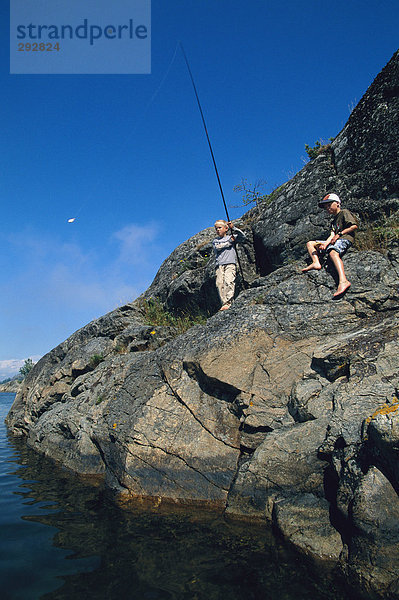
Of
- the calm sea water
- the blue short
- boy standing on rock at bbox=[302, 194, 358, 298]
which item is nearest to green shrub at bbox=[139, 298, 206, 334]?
boy standing on rock at bbox=[302, 194, 358, 298]

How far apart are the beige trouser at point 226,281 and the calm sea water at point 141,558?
5.21 m

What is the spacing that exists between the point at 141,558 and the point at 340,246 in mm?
6475

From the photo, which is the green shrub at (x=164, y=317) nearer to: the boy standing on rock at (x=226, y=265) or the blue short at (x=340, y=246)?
the boy standing on rock at (x=226, y=265)

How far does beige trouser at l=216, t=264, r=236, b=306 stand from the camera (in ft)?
28.9

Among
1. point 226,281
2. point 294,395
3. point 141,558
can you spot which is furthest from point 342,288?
point 141,558

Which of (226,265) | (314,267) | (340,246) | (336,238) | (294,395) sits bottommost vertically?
(294,395)

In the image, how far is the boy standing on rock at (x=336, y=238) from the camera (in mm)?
6947

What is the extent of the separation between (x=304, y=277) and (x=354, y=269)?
100cm

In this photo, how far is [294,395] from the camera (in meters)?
5.41

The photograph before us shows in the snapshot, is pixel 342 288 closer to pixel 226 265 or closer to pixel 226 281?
pixel 226 281

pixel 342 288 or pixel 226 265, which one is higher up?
pixel 226 265

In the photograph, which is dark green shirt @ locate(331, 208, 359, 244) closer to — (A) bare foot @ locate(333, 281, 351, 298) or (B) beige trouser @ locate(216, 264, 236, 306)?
(A) bare foot @ locate(333, 281, 351, 298)

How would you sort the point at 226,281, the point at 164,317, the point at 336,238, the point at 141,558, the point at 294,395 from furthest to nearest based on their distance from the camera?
the point at 164,317, the point at 226,281, the point at 336,238, the point at 294,395, the point at 141,558

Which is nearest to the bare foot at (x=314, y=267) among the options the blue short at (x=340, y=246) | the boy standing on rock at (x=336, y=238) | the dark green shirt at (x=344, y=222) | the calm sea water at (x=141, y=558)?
the boy standing on rock at (x=336, y=238)
